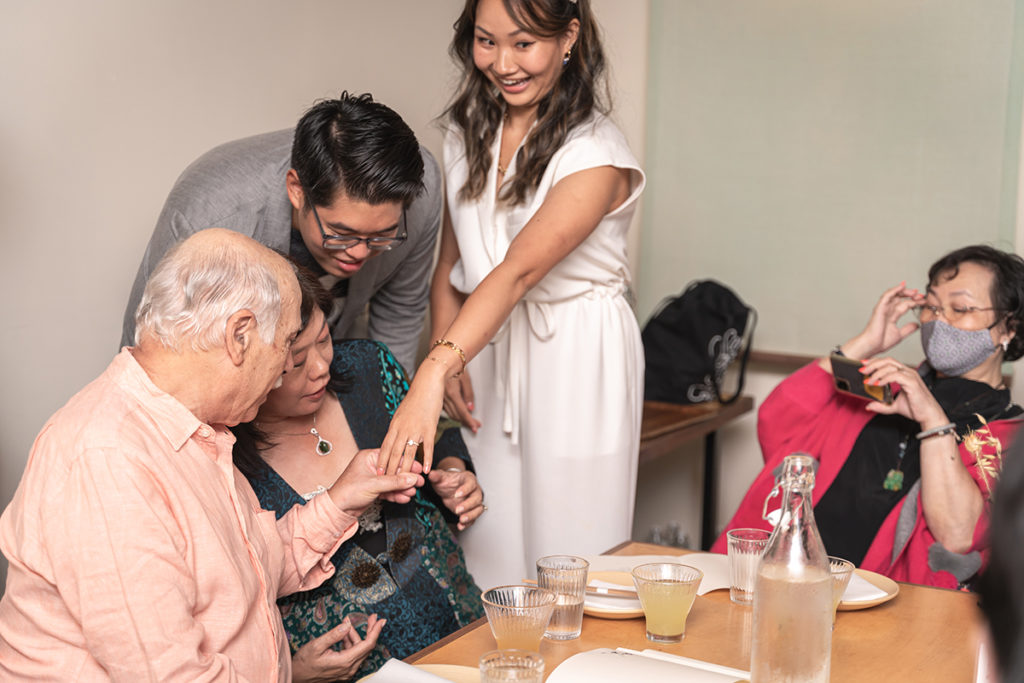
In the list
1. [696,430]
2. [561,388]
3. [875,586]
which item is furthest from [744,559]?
[696,430]

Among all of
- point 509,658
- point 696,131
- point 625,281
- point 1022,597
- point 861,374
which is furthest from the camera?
point 696,131

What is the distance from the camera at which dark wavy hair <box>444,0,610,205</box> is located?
6.90 ft

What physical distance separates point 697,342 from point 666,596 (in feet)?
7.74

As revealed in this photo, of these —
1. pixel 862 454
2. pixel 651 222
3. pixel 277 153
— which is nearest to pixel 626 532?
pixel 862 454

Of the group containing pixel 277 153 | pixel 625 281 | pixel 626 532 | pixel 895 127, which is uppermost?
pixel 895 127

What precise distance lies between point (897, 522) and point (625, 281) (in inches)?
32.0

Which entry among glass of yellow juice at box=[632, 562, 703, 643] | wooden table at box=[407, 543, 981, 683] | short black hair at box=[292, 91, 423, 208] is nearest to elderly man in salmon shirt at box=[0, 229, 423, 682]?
wooden table at box=[407, 543, 981, 683]

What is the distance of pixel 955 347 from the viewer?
2242mm

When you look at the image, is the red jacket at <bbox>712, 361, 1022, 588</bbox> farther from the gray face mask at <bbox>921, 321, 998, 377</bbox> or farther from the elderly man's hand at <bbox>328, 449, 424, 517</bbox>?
the elderly man's hand at <bbox>328, 449, 424, 517</bbox>

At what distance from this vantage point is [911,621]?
1501 mm

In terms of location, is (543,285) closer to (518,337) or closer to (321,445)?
(518,337)

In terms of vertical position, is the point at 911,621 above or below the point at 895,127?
below

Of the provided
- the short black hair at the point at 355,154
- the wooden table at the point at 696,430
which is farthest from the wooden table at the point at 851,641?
the wooden table at the point at 696,430

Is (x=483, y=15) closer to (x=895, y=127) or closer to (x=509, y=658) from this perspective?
(x=509, y=658)
